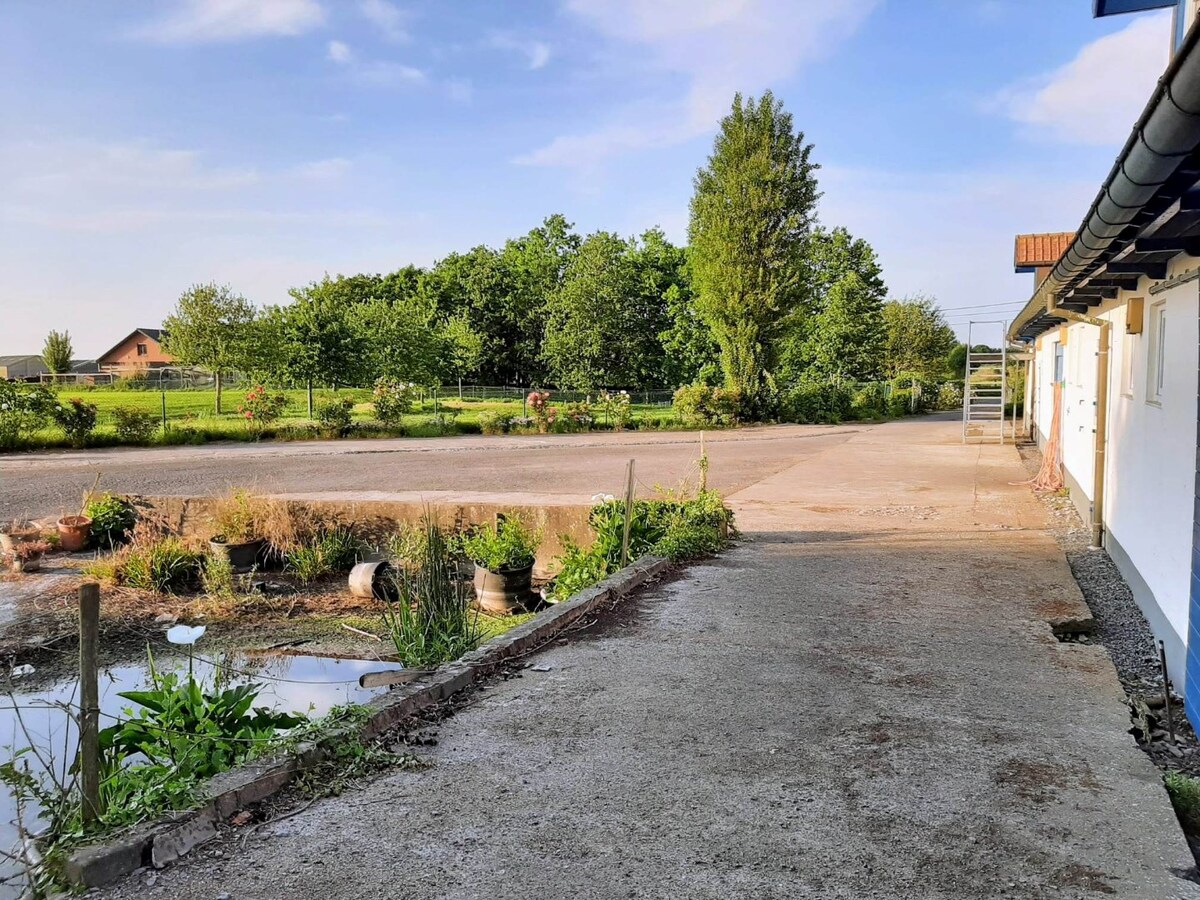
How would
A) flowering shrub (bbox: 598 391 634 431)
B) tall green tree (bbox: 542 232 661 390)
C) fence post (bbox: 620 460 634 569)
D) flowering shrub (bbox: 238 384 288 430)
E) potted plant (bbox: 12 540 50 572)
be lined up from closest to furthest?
fence post (bbox: 620 460 634 569) → potted plant (bbox: 12 540 50 572) → flowering shrub (bbox: 238 384 288 430) → flowering shrub (bbox: 598 391 634 431) → tall green tree (bbox: 542 232 661 390)

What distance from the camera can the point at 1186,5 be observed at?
22.1 feet

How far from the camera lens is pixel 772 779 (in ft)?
11.1

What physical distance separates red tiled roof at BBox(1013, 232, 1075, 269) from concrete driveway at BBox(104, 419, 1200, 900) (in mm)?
16998

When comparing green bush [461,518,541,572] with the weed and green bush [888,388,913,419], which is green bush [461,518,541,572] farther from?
green bush [888,388,913,419]

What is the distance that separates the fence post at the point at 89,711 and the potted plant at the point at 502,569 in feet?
17.1

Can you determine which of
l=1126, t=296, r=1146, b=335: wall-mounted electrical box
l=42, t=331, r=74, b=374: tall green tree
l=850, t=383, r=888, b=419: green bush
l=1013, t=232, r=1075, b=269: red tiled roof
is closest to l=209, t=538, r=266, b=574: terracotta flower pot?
l=1126, t=296, r=1146, b=335: wall-mounted electrical box

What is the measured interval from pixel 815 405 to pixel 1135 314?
26369 millimetres

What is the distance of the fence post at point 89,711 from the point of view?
2.86 meters

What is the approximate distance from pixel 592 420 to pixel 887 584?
21.3 m

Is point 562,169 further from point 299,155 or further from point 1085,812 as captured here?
point 1085,812

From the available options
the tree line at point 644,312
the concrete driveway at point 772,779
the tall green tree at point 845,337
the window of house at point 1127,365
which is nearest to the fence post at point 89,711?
the concrete driveway at point 772,779

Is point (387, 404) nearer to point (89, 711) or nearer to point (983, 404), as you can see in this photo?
point (983, 404)

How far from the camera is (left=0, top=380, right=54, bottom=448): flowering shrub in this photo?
19891 mm

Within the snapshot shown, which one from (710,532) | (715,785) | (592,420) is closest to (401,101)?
(710,532)
